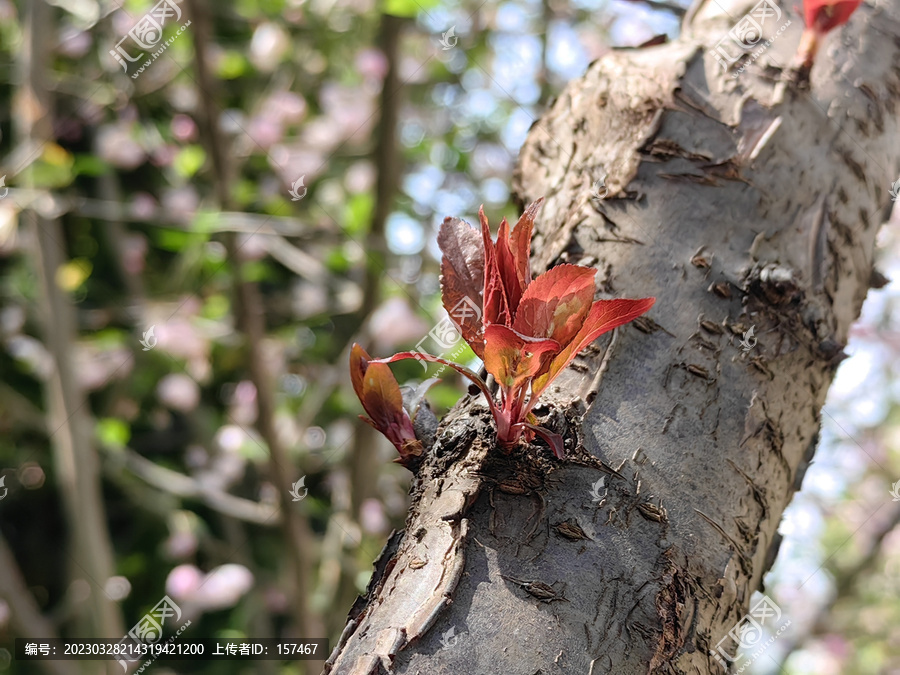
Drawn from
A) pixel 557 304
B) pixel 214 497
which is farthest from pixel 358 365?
pixel 214 497

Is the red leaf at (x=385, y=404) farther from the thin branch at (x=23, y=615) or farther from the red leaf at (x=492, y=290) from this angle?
the thin branch at (x=23, y=615)

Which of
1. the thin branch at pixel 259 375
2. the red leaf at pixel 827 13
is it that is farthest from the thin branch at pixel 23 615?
the red leaf at pixel 827 13

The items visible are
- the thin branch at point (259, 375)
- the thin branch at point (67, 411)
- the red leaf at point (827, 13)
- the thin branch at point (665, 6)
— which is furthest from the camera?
the thin branch at point (67, 411)

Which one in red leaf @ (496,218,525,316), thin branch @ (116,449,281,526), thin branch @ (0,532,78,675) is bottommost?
thin branch @ (0,532,78,675)

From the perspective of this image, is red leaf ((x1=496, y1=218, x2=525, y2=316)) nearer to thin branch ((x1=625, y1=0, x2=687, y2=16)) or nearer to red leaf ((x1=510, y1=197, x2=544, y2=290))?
red leaf ((x1=510, y1=197, x2=544, y2=290))

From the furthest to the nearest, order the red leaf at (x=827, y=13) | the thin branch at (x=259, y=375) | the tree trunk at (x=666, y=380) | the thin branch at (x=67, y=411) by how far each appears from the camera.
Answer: the thin branch at (x=67, y=411), the thin branch at (x=259, y=375), the red leaf at (x=827, y=13), the tree trunk at (x=666, y=380)

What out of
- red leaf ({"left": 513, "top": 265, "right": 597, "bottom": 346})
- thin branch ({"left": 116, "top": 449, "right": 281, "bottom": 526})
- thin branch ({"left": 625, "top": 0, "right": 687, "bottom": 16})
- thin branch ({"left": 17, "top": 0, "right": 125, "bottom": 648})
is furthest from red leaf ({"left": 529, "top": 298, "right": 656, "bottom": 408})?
thin branch ({"left": 17, "top": 0, "right": 125, "bottom": 648})

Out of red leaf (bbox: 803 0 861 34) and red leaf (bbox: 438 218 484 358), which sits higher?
red leaf (bbox: 803 0 861 34)

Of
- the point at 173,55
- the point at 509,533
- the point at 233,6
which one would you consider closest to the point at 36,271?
the point at 173,55
